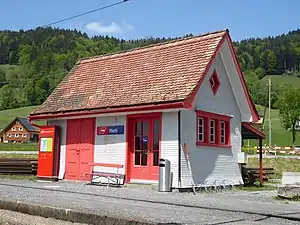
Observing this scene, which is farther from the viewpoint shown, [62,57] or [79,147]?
[62,57]

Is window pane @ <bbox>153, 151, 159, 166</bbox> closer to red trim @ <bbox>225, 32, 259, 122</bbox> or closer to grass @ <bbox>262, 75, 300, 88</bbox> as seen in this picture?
red trim @ <bbox>225, 32, 259, 122</bbox>

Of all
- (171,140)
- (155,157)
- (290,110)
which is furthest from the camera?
(290,110)

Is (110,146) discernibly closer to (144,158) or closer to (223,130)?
(144,158)

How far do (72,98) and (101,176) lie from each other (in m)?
4.12

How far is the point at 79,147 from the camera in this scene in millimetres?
18922

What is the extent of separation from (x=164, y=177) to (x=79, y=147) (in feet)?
16.4

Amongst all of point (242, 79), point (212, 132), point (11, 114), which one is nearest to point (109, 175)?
point (212, 132)

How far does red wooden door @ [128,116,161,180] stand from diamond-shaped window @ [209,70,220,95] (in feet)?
9.14

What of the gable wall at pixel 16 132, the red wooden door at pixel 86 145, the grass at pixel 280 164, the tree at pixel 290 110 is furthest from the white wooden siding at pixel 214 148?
the gable wall at pixel 16 132

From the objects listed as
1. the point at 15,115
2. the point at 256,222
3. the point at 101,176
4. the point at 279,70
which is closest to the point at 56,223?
the point at 256,222

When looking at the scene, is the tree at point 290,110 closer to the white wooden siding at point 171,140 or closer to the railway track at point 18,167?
the railway track at point 18,167

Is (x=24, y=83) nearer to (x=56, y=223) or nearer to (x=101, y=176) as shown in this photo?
(x=101, y=176)

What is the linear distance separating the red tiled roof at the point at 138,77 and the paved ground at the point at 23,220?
23.0ft

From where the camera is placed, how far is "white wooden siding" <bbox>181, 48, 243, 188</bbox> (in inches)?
636
